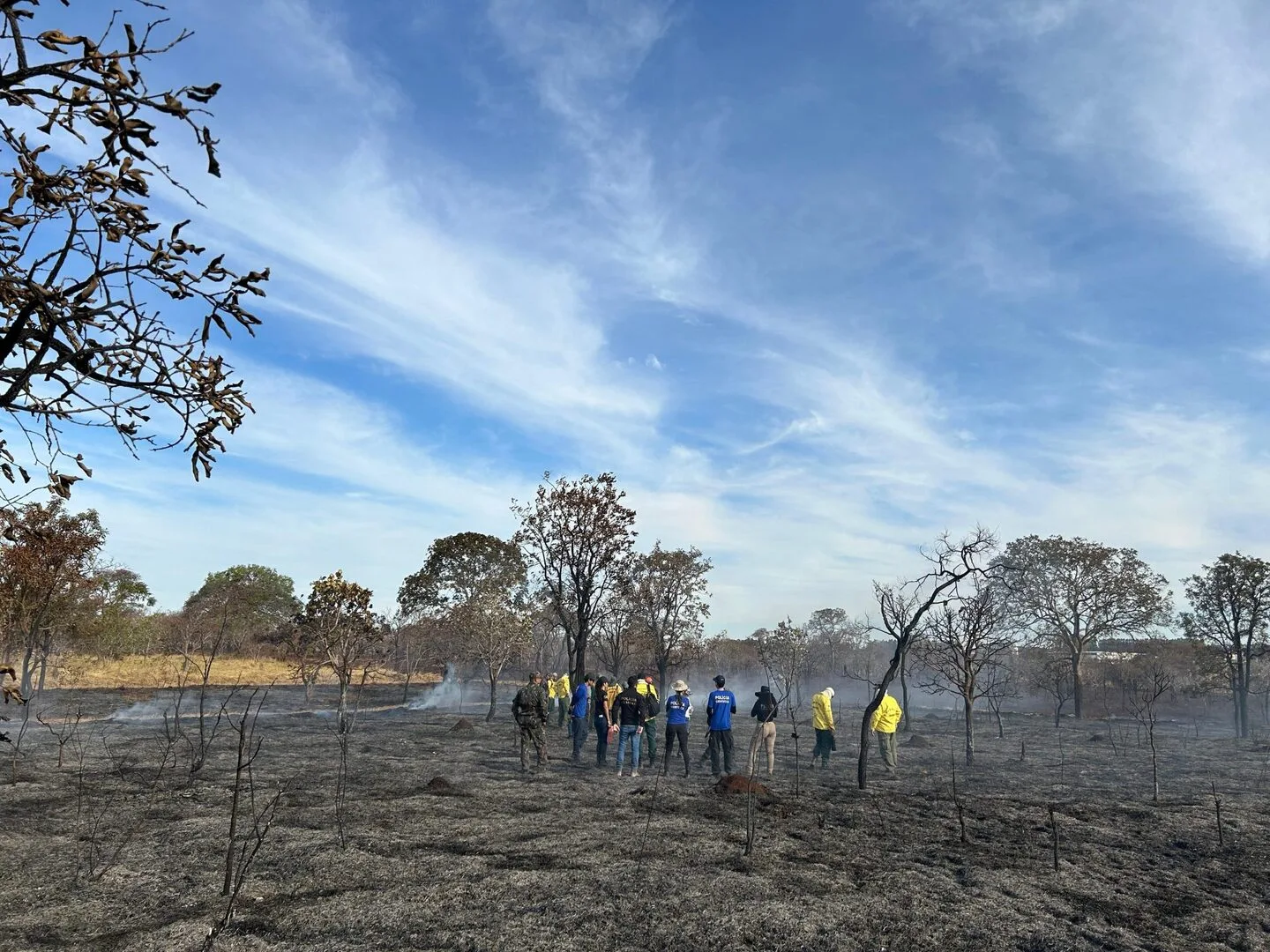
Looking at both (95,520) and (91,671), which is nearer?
(95,520)

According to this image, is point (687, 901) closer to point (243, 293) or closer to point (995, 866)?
point (995, 866)

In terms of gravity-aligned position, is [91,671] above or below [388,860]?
below

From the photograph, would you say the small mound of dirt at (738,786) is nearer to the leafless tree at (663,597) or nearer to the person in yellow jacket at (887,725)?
the person in yellow jacket at (887,725)

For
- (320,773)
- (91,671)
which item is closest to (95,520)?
(91,671)

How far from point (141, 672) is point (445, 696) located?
1904cm

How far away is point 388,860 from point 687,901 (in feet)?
11.7

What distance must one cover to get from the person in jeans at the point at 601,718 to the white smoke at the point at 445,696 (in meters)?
22.2

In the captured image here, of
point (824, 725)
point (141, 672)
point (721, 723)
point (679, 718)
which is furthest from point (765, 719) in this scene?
point (141, 672)

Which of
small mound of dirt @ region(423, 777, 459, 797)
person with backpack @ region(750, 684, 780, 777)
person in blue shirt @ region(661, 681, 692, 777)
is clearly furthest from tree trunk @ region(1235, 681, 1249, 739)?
small mound of dirt @ region(423, 777, 459, 797)

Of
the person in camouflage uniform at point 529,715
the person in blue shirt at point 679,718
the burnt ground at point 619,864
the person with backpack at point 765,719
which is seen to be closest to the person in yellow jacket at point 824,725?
the burnt ground at point 619,864

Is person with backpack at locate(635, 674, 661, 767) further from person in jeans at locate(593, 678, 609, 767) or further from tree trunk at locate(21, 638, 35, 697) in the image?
tree trunk at locate(21, 638, 35, 697)

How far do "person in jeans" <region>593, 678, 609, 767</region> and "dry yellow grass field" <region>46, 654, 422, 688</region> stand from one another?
2327 cm

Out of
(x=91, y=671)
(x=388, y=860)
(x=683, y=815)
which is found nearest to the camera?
(x=388, y=860)

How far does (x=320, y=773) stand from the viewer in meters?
13.9
